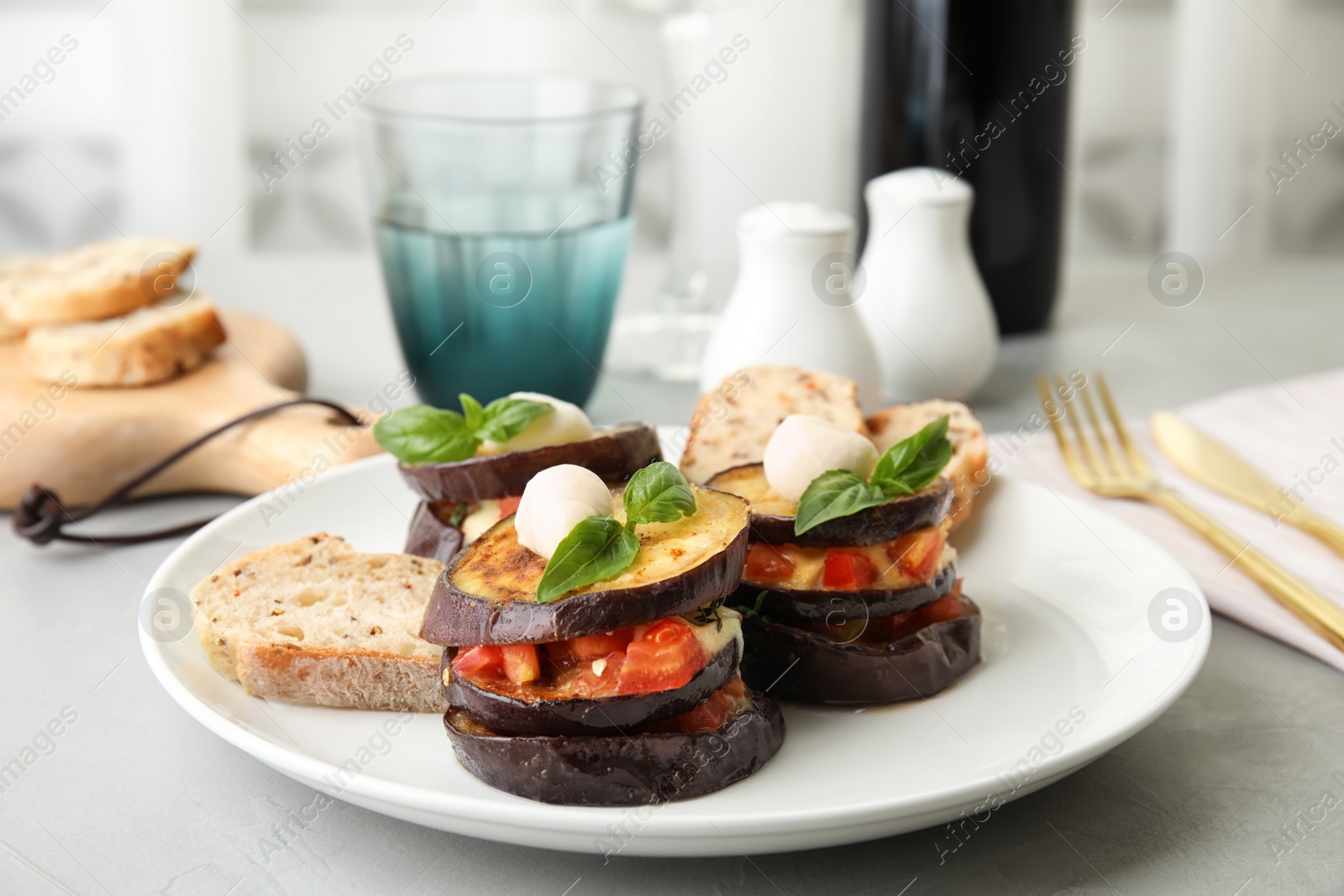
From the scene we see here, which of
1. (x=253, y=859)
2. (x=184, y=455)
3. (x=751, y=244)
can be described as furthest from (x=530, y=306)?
(x=253, y=859)

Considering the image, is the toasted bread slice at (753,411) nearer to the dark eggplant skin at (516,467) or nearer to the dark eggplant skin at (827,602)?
the dark eggplant skin at (516,467)

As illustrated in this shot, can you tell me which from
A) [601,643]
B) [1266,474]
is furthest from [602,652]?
[1266,474]

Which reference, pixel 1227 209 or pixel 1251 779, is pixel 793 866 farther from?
pixel 1227 209

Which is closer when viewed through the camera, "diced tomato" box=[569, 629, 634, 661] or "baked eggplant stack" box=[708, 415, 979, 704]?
"diced tomato" box=[569, 629, 634, 661]

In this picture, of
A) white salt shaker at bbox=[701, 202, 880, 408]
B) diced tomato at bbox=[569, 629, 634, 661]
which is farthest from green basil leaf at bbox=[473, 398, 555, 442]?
white salt shaker at bbox=[701, 202, 880, 408]

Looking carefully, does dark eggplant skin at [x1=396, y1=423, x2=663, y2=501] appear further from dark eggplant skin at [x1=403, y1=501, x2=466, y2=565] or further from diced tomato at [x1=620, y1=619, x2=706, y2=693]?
diced tomato at [x1=620, y1=619, x2=706, y2=693]

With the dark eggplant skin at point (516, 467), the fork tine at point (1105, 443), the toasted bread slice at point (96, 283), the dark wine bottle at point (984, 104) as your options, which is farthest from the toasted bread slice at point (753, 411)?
the toasted bread slice at point (96, 283)
